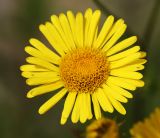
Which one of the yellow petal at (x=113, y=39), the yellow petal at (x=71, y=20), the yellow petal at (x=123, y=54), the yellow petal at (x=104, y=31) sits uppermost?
the yellow petal at (x=71, y=20)

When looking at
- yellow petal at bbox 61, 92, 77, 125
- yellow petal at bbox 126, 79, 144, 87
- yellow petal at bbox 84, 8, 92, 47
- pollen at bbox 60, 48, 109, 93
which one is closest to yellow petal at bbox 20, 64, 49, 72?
pollen at bbox 60, 48, 109, 93

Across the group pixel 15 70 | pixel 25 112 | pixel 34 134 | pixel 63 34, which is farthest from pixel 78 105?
pixel 15 70

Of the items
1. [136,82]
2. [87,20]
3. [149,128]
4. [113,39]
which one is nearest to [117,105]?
[136,82]

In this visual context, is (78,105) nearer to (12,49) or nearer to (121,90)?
(121,90)

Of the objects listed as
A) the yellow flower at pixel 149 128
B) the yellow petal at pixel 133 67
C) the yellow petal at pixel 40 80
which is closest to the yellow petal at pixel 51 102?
the yellow petal at pixel 40 80

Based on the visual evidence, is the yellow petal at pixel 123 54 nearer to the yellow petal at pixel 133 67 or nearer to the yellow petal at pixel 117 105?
the yellow petal at pixel 133 67

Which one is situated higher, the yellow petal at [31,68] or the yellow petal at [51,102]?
the yellow petal at [31,68]

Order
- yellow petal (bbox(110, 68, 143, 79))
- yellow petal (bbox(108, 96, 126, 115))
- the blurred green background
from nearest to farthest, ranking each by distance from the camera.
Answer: yellow petal (bbox(108, 96, 126, 115)), yellow petal (bbox(110, 68, 143, 79)), the blurred green background

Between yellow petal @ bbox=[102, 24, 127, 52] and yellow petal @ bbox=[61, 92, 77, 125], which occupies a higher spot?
yellow petal @ bbox=[102, 24, 127, 52]

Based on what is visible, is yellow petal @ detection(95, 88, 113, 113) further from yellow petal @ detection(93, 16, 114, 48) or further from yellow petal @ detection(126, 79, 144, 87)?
yellow petal @ detection(93, 16, 114, 48)
